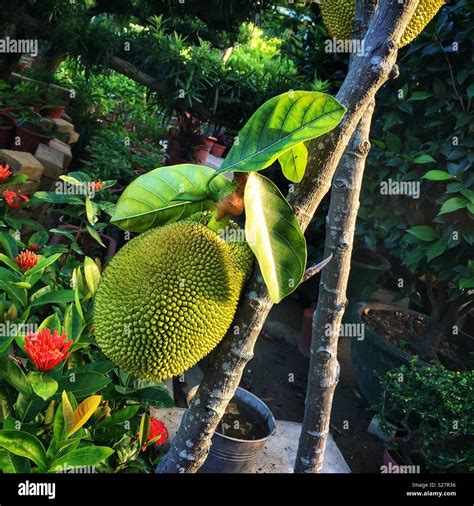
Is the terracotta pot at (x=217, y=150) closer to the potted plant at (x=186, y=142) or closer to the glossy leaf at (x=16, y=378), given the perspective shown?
the potted plant at (x=186, y=142)

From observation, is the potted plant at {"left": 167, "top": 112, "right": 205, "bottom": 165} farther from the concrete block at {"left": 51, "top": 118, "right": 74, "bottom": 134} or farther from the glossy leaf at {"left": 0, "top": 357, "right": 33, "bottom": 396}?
the glossy leaf at {"left": 0, "top": 357, "right": 33, "bottom": 396}

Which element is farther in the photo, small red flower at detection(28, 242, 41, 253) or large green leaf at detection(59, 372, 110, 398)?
small red flower at detection(28, 242, 41, 253)

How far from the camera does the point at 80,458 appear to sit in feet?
2.02

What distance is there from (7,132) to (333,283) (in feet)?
5.35

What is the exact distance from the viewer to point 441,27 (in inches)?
59.1

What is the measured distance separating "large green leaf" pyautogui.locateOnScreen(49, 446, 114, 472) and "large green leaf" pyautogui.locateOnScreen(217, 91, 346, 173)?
417mm

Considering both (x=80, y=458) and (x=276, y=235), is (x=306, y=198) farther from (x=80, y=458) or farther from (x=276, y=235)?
(x=80, y=458)

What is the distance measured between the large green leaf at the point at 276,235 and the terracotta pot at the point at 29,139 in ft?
5.75

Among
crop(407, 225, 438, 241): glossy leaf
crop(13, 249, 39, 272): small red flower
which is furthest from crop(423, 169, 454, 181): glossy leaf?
crop(13, 249, 39, 272): small red flower

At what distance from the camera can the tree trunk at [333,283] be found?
0.55 meters

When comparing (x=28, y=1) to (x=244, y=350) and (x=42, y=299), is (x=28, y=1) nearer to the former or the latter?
(x=42, y=299)

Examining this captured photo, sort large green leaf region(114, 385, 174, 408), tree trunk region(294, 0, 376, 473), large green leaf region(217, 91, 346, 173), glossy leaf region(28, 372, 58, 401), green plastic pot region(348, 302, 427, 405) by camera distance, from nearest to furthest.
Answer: large green leaf region(217, 91, 346, 173) < tree trunk region(294, 0, 376, 473) < glossy leaf region(28, 372, 58, 401) < large green leaf region(114, 385, 174, 408) < green plastic pot region(348, 302, 427, 405)

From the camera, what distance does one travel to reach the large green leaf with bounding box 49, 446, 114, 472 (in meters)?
0.61

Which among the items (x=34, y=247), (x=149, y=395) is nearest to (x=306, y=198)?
(x=149, y=395)
